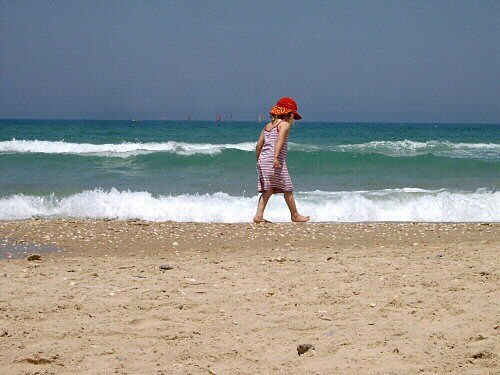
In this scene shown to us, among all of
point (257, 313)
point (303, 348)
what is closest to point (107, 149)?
point (257, 313)

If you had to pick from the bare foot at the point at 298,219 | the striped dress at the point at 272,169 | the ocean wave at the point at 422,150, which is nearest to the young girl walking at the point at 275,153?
the striped dress at the point at 272,169

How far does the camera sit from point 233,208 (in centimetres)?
1061

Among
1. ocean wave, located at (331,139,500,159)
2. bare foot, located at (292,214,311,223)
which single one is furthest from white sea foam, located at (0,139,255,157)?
bare foot, located at (292,214,311,223)

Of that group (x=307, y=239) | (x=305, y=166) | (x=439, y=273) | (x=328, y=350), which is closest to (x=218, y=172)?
(x=305, y=166)

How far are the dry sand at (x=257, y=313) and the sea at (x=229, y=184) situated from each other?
414 centimetres

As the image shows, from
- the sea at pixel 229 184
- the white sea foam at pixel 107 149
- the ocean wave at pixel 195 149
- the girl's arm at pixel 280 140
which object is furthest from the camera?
the ocean wave at pixel 195 149

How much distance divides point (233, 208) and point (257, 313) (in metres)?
6.57

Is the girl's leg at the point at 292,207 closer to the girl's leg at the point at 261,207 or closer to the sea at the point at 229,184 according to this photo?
the girl's leg at the point at 261,207

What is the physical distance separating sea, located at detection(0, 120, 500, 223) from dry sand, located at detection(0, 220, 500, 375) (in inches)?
163

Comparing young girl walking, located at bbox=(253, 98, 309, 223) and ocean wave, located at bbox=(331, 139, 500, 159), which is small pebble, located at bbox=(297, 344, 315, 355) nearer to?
young girl walking, located at bbox=(253, 98, 309, 223)

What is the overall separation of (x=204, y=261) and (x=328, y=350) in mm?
2476

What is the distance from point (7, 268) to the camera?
5613 mm

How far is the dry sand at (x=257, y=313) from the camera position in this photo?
3.38 metres

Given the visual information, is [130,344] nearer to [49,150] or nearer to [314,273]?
[314,273]
